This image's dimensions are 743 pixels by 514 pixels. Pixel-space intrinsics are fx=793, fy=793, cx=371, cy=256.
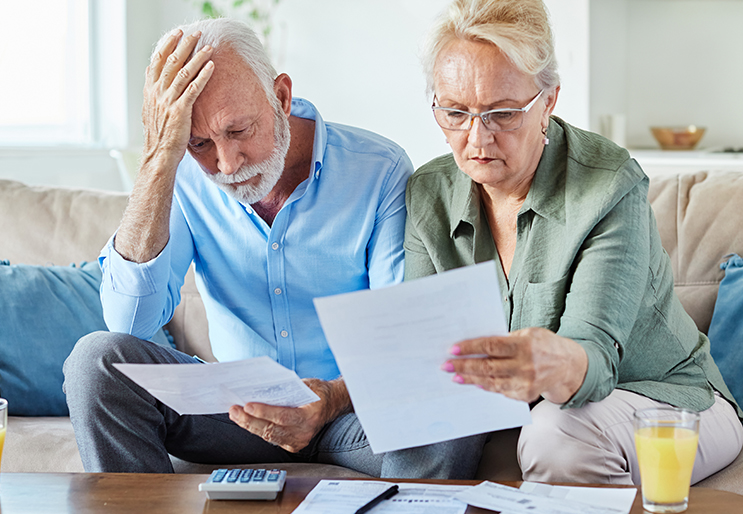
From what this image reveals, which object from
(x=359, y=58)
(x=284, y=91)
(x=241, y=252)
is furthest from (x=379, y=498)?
(x=359, y=58)

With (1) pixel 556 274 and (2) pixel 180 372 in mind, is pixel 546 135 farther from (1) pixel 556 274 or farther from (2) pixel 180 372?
(2) pixel 180 372

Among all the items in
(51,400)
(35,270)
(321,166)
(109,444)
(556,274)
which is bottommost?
(51,400)

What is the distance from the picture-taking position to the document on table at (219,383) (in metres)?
1.06

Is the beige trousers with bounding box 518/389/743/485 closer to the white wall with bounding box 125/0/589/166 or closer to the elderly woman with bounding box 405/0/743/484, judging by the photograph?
the elderly woman with bounding box 405/0/743/484

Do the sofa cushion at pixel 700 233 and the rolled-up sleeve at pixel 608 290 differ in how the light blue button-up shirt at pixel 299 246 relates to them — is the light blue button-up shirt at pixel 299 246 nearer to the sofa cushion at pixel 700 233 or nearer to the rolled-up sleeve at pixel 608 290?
the rolled-up sleeve at pixel 608 290

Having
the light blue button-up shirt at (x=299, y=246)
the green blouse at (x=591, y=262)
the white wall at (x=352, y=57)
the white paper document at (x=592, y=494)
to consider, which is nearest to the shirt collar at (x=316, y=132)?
the light blue button-up shirt at (x=299, y=246)

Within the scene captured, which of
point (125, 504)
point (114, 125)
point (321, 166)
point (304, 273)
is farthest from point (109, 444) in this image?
point (114, 125)

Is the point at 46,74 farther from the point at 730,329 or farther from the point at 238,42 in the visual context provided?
the point at 730,329

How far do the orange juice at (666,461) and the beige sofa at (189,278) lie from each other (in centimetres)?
39

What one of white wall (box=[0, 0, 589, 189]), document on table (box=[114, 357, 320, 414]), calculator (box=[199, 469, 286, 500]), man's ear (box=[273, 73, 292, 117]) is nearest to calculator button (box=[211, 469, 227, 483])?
calculator (box=[199, 469, 286, 500])

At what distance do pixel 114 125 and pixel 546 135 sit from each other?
3.42m

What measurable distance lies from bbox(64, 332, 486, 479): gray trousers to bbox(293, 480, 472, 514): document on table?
0.71ft

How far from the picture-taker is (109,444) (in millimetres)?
1341

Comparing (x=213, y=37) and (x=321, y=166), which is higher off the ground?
(x=213, y=37)
